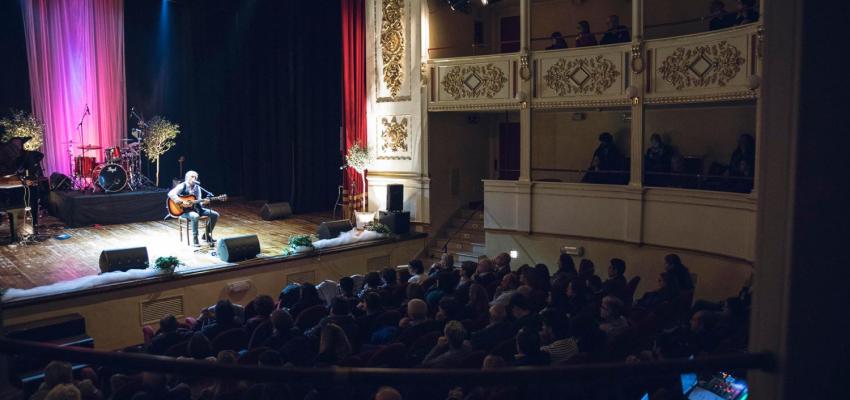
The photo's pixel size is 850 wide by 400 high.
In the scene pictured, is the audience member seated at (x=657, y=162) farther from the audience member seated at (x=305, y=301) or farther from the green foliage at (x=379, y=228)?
the audience member seated at (x=305, y=301)

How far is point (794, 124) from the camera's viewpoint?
149cm

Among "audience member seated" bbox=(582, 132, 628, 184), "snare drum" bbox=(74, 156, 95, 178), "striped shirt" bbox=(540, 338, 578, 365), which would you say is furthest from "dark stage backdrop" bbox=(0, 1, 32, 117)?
"striped shirt" bbox=(540, 338, 578, 365)

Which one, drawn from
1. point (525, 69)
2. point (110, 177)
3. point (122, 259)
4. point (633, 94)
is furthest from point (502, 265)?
point (110, 177)

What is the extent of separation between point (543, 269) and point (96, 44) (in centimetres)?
1265

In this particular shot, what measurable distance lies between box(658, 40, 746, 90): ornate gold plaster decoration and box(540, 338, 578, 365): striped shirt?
20.5 ft

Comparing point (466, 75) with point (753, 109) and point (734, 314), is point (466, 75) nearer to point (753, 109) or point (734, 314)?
A: point (753, 109)

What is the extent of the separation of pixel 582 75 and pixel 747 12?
2746 millimetres

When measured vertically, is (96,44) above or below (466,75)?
above

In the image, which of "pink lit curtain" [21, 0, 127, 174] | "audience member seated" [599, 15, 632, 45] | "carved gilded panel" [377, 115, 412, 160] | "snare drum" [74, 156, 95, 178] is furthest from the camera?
"pink lit curtain" [21, 0, 127, 174]

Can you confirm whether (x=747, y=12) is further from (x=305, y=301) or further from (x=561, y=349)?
(x=305, y=301)

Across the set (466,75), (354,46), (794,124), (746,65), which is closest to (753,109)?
(746,65)

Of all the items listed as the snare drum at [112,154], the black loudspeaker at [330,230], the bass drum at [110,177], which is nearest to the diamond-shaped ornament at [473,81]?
the black loudspeaker at [330,230]

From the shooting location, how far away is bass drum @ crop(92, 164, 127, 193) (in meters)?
13.6

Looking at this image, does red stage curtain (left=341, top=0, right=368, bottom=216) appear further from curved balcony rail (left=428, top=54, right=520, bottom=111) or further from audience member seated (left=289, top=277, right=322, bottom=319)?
audience member seated (left=289, top=277, right=322, bottom=319)
